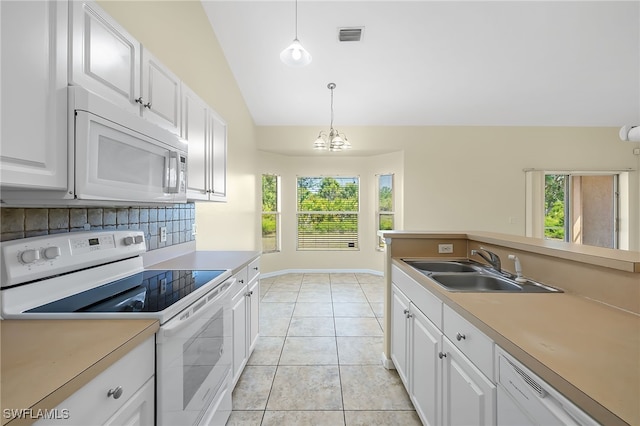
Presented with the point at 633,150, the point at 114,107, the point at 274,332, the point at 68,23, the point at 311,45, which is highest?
the point at 311,45

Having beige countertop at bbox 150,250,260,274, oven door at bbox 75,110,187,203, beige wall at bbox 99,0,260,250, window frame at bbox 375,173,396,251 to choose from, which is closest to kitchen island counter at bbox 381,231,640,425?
beige countertop at bbox 150,250,260,274

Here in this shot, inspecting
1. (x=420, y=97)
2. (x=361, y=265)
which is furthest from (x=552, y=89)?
(x=361, y=265)

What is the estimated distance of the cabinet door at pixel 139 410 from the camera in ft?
2.49

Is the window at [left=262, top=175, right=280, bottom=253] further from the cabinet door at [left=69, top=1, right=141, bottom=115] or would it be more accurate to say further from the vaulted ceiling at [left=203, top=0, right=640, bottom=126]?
the cabinet door at [left=69, top=1, right=141, bottom=115]

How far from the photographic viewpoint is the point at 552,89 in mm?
3994

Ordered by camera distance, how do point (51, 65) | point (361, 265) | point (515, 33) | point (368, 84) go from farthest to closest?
1. point (361, 265)
2. point (368, 84)
3. point (515, 33)
4. point (51, 65)

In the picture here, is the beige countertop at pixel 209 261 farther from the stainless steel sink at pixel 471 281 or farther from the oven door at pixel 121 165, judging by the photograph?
the stainless steel sink at pixel 471 281

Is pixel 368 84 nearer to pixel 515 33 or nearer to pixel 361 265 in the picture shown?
pixel 515 33

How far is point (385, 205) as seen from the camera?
5.17 metres

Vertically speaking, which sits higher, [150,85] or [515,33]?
[515,33]

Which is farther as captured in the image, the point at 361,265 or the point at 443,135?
the point at 361,265

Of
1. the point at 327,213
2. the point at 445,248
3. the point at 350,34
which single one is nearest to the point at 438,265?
the point at 445,248

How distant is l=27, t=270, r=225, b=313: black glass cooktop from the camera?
3.40 ft

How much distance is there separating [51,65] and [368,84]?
3719 mm
